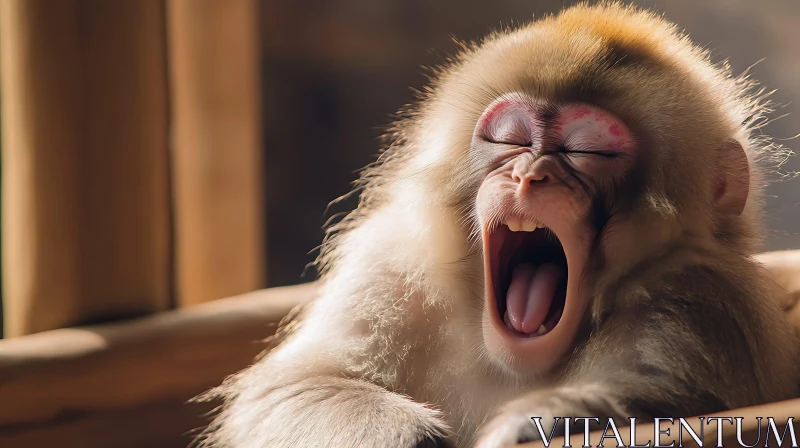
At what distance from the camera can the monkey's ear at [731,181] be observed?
1885mm

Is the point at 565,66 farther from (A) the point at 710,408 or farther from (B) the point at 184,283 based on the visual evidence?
(B) the point at 184,283

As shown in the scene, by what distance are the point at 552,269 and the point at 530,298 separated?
0.10m

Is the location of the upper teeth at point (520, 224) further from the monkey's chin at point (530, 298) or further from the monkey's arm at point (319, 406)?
the monkey's arm at point (319, 406)

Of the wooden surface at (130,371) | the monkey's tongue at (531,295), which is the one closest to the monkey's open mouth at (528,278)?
the monkey's tongue at (531,295)

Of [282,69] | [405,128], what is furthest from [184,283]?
[282,69]

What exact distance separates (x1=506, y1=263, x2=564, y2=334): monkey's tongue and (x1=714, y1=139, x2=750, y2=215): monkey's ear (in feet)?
1.25

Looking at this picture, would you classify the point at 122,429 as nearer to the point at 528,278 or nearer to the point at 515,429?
the point at 528,278

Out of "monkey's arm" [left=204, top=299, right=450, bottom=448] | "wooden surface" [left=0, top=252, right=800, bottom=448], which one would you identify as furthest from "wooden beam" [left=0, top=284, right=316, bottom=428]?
Answer: "monkey's arm" [left=204, top=299, right=450, bottom=448]

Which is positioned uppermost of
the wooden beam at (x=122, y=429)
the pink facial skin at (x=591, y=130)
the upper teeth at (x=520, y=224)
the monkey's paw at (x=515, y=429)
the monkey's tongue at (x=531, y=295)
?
the pink facial skin at (x=591, y=130)

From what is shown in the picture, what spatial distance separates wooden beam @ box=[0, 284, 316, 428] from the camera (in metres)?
2.17

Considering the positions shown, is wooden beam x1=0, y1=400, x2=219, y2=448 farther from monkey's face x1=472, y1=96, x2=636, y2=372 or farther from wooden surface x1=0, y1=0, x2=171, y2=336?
monkey's face x1=472, y1=96, x2=636, y2=372

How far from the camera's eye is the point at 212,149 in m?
3.54

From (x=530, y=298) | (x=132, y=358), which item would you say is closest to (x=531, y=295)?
(x=530, y=298)

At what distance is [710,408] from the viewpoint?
1595 mm
